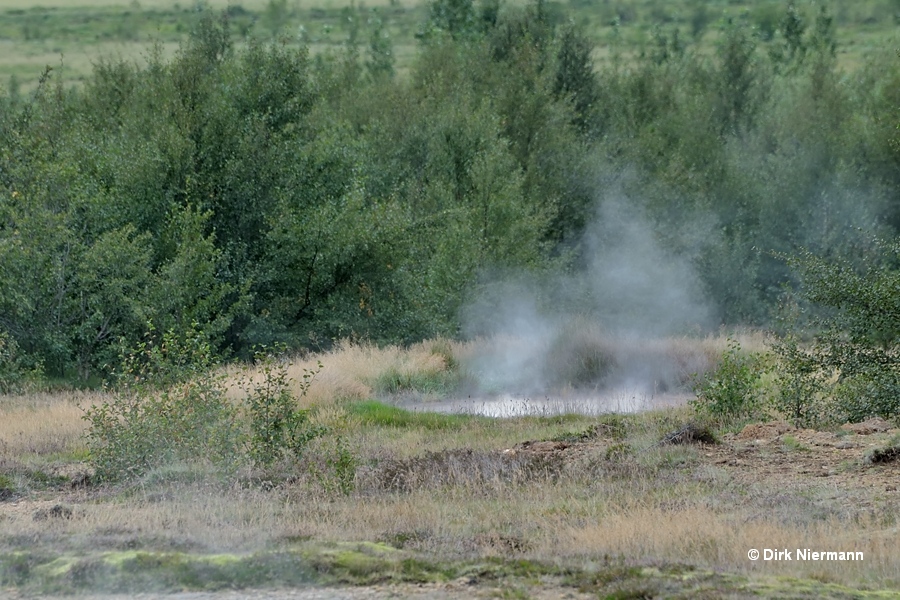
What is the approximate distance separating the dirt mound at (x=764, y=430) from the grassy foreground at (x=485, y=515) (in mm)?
44

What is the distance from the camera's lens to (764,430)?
511 inches

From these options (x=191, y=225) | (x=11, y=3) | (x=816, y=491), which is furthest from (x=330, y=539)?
(x=11, y=3)

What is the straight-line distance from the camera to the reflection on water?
17.3 m

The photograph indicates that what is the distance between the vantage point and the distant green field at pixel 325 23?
60.7 meters

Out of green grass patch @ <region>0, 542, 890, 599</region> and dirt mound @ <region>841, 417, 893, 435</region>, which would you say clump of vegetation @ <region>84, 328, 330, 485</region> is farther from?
dirt mound @ <region>841, 417, 893, 435</region>

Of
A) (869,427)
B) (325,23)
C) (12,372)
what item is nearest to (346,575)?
(869,427)

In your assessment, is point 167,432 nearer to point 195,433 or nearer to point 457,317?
point 195,433

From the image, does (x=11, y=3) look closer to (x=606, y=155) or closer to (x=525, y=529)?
(x=606, y=155)

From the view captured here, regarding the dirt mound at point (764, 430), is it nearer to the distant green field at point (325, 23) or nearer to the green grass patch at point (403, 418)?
the green grass patch at point (403, 418)

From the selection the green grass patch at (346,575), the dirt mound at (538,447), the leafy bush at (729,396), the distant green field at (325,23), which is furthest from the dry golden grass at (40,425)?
the distant green field at (325,23)

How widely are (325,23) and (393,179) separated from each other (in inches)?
2255

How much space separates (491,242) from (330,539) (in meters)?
25.2

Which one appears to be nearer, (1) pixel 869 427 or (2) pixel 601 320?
(1) pixel 869 427

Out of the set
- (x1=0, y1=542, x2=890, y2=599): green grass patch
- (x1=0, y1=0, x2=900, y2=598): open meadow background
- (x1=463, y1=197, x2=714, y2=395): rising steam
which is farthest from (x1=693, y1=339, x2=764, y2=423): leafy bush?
(x1=0, y1=542, x2=890, y2=599): green grass patch
